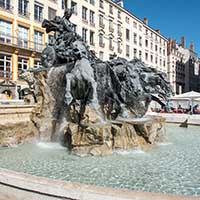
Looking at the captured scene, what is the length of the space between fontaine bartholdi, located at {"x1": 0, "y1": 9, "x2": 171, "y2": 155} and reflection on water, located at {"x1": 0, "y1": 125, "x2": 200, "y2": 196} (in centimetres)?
46

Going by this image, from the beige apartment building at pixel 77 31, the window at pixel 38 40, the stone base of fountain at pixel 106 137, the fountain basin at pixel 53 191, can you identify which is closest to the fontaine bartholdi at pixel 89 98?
the stone base of fountain at pixel 106 137

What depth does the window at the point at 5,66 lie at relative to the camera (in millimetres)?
27625

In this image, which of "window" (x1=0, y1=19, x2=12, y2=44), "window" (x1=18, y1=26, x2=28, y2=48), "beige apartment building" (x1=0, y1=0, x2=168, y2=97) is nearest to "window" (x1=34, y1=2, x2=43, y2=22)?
"beige apartment building" (x1=0, y1=0, x2=168, y2=97)

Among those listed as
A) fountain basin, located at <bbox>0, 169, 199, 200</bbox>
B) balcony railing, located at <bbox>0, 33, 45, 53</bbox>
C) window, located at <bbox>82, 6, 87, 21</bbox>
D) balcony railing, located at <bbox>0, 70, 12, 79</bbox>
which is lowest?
fountain basin, located at <bbox>0, 169, 199, 200</bbox>

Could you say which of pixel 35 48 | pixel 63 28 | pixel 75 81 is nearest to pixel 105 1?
pixel 35 48

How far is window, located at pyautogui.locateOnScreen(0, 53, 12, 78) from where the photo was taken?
27.6 meters

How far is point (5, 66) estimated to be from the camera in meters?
27.9

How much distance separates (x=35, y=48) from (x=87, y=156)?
1035 inches

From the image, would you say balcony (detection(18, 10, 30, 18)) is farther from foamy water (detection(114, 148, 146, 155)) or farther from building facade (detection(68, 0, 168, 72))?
foamy water (detection(114, 148, 146, 155))

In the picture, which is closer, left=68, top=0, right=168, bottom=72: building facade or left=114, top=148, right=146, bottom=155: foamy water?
left=114, top=148, right=146, bottom=155: foamy water

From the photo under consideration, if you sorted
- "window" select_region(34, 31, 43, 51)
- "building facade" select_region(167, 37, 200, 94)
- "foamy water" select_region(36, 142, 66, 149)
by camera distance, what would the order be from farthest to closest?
"building facade" select_region(167, 37, 200, 94)
"window" select_region(34, 31, 43, 51)
"foamy water" select_region(36, 142, 66, 149)

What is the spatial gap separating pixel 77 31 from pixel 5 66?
1329cm

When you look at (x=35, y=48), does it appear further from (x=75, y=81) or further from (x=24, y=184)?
(x=24, y=184)

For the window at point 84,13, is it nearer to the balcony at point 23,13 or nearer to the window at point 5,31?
the balcony at point 23,13
